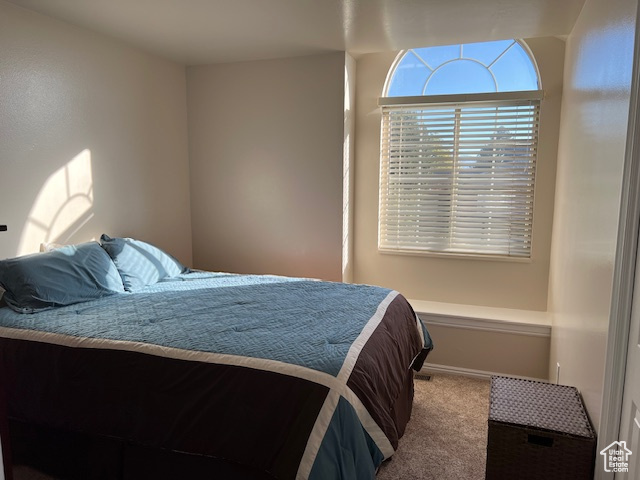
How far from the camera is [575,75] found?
112 inches

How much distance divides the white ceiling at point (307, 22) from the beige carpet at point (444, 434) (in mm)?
2438

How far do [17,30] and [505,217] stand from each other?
3.52 metres

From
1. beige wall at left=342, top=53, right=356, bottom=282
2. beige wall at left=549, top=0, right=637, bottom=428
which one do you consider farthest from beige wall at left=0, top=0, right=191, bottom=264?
beige wall at left=549, top=0, right=637, bottom=428

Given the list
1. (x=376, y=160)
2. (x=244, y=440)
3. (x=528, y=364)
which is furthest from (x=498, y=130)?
(x=244, y=440)

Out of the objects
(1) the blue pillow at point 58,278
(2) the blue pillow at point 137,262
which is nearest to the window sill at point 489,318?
(2) the blue pillow at point 137,262

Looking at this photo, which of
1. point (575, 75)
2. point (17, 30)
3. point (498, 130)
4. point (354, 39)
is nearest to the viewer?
point (17, 30)

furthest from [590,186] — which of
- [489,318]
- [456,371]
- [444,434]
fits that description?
[456,371]

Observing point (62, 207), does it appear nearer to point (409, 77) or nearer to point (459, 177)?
point (409, 77)

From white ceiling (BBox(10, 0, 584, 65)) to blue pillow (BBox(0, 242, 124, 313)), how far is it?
1445 millimetres

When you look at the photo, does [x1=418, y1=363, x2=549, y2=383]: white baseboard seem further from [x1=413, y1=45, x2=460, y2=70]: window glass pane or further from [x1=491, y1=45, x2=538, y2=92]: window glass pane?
[x1=413, y1=45, x2=460, y2=70]: window glass pane

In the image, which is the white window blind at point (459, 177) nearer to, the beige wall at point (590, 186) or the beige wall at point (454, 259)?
the beige wall at point (454, 259)

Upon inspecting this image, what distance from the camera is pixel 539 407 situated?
1.99 m

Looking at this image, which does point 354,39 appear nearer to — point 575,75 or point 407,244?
point 575,75

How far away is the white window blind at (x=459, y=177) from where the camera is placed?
3.58m
